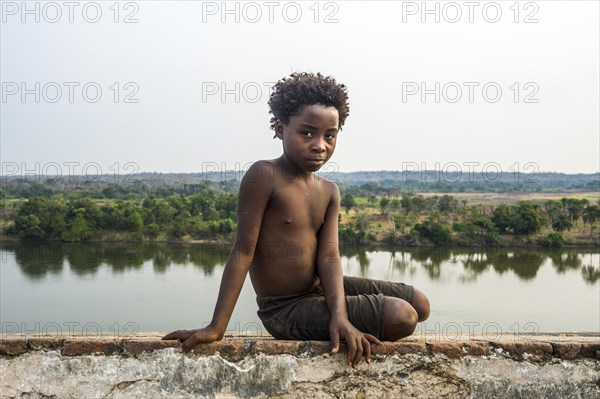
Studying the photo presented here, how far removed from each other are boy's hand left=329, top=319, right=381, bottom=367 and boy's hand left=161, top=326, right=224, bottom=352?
1.25ft

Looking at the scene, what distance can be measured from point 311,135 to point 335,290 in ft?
1.87

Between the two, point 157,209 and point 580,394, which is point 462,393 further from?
point 157,209

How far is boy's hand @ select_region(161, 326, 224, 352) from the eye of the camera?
1.81m

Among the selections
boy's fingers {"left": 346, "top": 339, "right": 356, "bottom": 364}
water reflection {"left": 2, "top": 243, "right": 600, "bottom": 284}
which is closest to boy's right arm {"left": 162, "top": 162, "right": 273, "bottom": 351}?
boy's fingers {"left": 346, "top": 339, "right": 356, "bottom": 364}

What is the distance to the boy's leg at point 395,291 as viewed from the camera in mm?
2109

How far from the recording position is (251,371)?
181 centimetres

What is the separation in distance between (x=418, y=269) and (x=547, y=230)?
1005cm

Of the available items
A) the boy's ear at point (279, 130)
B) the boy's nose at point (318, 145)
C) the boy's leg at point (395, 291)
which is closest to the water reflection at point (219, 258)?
the boy's leg at point (395, 291)

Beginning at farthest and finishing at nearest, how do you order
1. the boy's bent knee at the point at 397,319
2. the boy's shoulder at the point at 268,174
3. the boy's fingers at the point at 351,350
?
the boy's shoulder at the point at 268,174 → the boy's bent knee at the point at 397,319 → the boy's fingers at the point at 351,350

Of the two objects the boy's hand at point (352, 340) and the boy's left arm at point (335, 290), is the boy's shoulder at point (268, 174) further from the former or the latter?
the boy's hand at point (352, 340)

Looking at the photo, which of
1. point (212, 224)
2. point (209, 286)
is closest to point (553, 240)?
point (212, 224)

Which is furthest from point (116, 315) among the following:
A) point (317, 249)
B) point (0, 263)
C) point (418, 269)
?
point (317, 249)

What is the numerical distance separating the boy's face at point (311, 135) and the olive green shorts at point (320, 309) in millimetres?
482

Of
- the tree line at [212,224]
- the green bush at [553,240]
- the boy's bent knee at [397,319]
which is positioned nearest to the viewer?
the boy's bent knee at [397,319]
